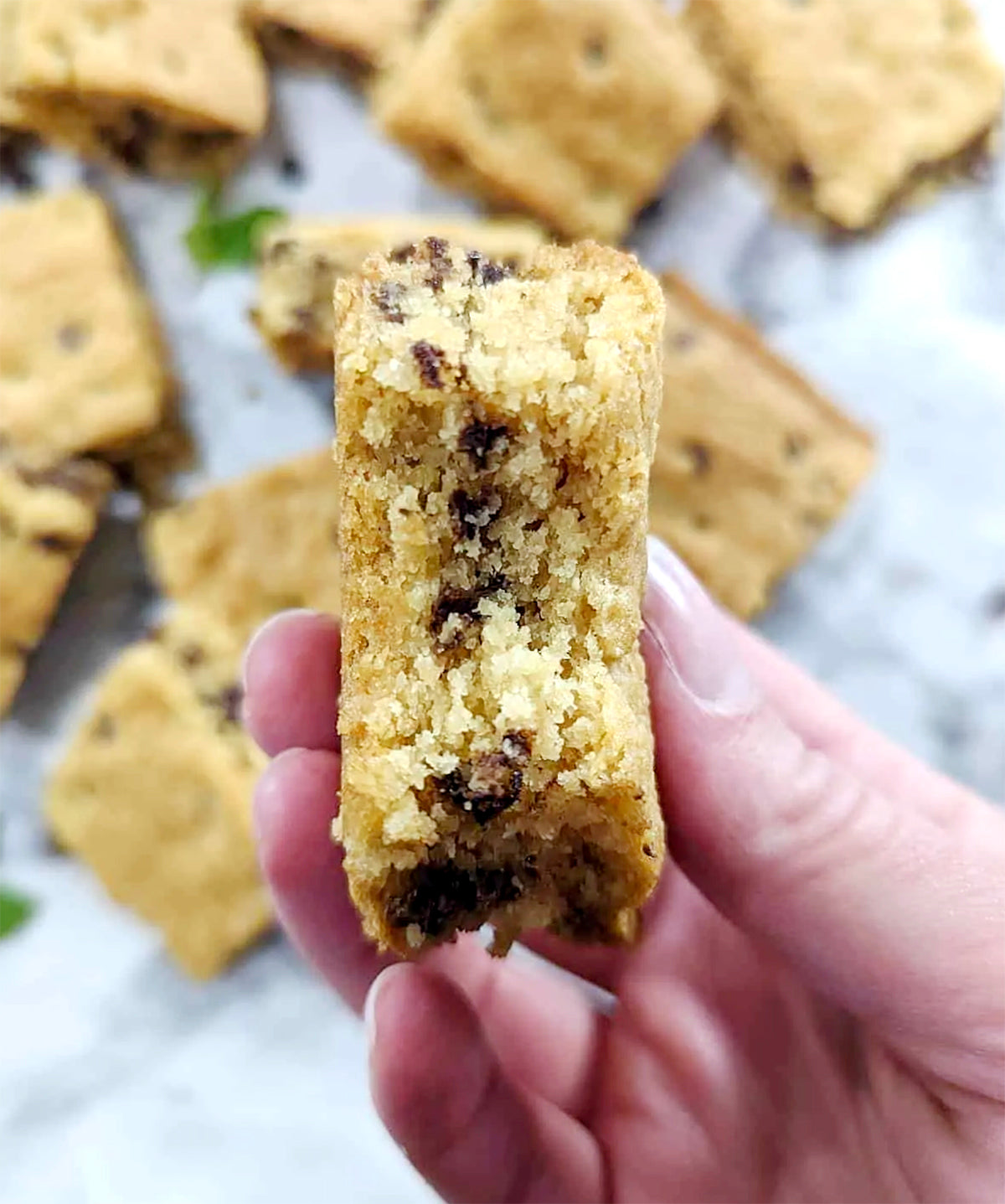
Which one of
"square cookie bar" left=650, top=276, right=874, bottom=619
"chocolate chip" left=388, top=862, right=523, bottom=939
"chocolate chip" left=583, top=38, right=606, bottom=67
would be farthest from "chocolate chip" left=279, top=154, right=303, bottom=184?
"chocolate chip" left=388, top=862, right=523, bottom=939

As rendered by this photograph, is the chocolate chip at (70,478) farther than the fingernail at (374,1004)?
Yes

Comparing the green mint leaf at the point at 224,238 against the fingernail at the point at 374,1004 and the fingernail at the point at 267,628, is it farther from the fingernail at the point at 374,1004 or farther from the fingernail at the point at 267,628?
the fingernail at the point at 374,1004

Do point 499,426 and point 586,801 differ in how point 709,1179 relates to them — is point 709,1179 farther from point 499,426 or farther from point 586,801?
point 499,426

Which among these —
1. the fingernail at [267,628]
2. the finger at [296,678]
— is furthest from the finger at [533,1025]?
the fingernail at [267,628]

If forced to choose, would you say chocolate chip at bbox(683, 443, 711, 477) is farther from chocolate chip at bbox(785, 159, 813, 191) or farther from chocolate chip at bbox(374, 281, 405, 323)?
chocolate chip at bbox(374, 281, 405, 323)

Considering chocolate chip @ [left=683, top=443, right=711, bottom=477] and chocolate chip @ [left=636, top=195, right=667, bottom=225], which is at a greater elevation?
chocolate chip @ [left=636, top=195, right=667, bottom=225]
